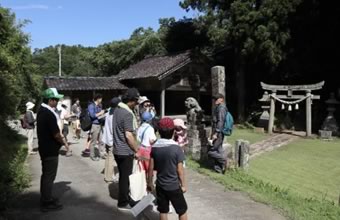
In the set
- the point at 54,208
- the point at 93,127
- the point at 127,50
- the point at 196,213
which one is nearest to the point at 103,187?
the point at 54,208

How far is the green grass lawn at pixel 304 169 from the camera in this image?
32.3 feet

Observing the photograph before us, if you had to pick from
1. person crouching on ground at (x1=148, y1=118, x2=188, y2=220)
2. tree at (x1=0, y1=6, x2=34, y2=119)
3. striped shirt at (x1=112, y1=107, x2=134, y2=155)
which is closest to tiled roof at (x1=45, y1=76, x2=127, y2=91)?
tree at (x1=0, y1=6, x2=34, y2=119)

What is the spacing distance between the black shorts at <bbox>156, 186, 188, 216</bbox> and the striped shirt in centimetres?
121

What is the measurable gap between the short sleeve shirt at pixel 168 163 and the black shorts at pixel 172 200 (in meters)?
0.06

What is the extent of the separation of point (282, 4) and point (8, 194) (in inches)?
642

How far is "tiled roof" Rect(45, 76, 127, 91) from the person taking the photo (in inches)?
952

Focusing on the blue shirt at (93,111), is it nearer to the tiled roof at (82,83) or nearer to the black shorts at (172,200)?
the black shorts at (172,200)

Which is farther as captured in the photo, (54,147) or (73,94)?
(73,94)

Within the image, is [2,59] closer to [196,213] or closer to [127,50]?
[196,213]

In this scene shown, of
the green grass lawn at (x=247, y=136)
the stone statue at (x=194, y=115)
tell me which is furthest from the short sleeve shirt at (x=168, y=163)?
the green grass lawn at (x=247, y=136)

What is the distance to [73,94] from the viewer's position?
24.9 m

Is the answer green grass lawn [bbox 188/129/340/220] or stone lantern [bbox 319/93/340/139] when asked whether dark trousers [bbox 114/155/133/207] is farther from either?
stone lantern [bbox 319/93/340/139]

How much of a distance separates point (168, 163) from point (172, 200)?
0.43m

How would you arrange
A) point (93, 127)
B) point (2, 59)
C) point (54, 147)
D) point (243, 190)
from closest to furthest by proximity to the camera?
point (54, 147)
point (243, 190)
point (93, 127)
point (2, 59)
